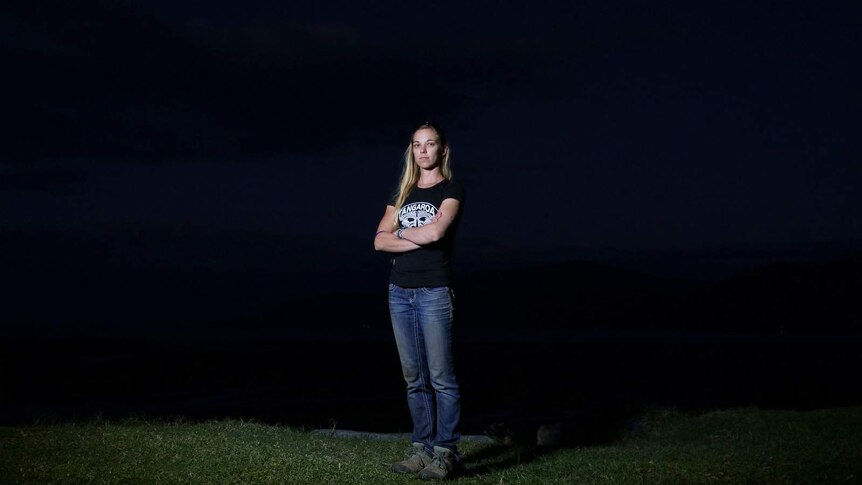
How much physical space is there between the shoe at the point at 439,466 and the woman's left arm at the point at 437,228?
184 cm

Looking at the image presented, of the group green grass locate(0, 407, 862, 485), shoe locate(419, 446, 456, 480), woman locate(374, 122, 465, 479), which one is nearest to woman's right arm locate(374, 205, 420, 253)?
woman locate(374, 122, 465, 479)

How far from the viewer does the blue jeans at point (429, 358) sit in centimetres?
641

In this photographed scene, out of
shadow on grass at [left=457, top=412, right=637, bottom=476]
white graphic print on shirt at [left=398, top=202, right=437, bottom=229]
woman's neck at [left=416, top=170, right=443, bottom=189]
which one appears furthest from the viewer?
shadow on grass at [left=457, top=412, right=637, bottom=476]

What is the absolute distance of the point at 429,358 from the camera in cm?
647

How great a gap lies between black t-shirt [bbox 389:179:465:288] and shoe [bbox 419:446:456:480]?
148 cm

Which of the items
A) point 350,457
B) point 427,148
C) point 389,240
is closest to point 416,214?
point 389,240

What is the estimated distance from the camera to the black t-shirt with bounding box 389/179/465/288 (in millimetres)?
6453

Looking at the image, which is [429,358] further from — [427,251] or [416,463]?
[416,463]

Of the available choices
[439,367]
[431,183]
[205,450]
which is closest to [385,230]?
[431,183]

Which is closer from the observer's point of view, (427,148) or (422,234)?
(422,234)

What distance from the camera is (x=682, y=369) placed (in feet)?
187

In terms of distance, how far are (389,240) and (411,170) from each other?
2.28 ft

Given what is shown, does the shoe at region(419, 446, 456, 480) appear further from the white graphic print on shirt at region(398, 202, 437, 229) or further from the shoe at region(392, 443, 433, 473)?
the white graphic print on shirt at region(398, 202, 437, 229)

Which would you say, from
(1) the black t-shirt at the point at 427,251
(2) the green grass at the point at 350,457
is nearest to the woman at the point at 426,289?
(1) the black t-shirt at the point at 427,251
